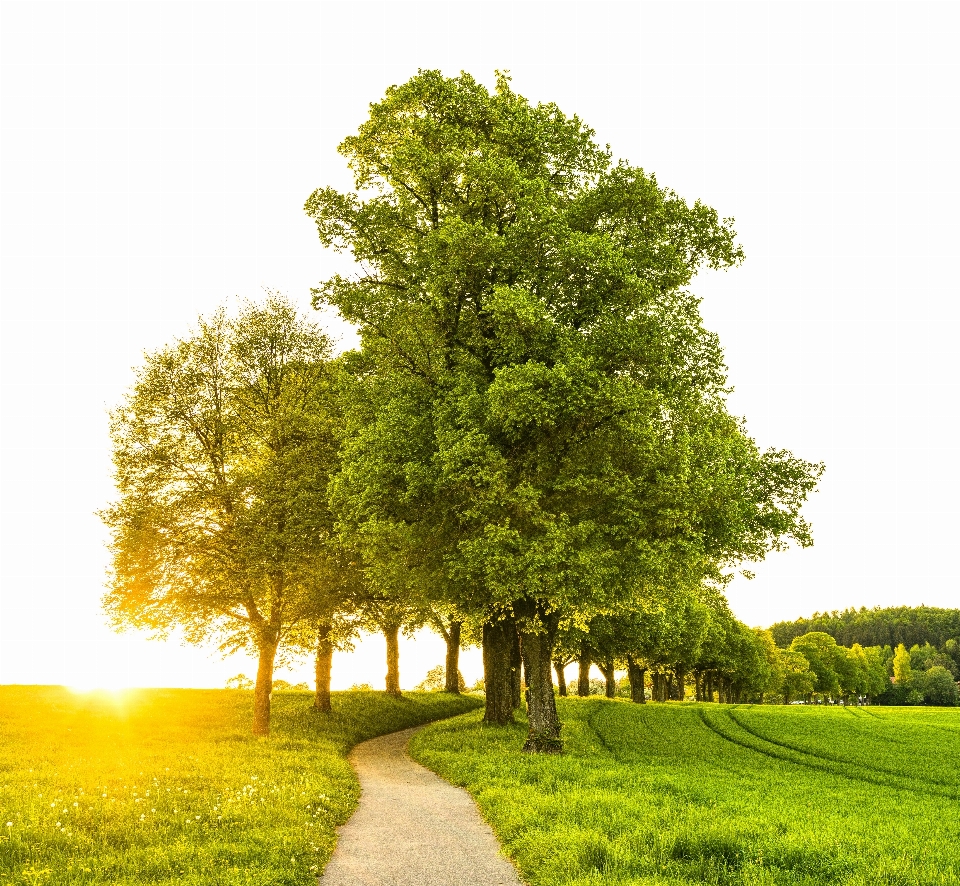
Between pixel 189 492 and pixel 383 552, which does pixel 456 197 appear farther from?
pixel 189 492

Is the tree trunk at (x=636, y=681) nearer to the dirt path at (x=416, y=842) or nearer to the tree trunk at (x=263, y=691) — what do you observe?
the tree trunk at (x=263, y=691)

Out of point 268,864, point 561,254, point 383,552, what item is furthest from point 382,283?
point 268,864

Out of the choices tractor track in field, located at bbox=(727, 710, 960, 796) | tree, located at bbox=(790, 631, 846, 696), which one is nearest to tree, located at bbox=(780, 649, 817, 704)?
tree, located at bbox=(790, 631, 846, 696)

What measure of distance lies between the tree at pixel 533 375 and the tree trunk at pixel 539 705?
0.23 feet

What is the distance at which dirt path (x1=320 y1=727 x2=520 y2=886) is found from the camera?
35.1 ft

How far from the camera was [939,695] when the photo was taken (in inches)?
6501

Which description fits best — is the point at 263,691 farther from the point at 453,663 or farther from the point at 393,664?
the point at 453,663

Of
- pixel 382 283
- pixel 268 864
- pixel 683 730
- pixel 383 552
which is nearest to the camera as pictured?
pixel 268 864

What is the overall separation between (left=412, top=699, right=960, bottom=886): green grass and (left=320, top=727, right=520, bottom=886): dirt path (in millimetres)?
463

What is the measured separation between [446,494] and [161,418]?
561 inches

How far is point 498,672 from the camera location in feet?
111

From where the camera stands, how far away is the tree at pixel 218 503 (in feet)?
89.8

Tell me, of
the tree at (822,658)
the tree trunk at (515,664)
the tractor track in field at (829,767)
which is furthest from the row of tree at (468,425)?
the tree at (822,658)

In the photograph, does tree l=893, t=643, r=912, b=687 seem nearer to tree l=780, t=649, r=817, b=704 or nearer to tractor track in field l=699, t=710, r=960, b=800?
tree l=780, t=649, r=817, b=704
